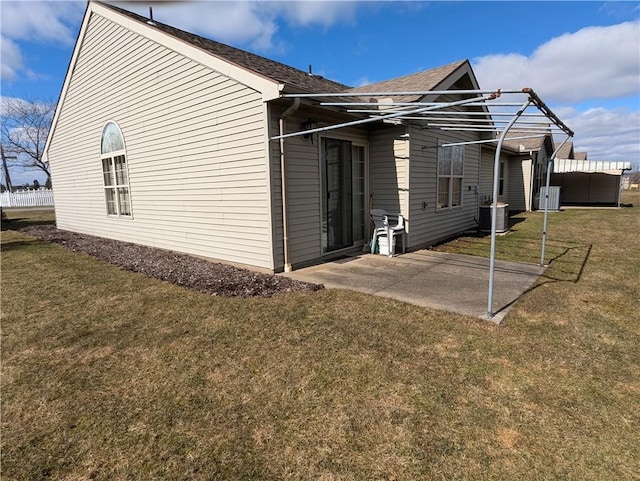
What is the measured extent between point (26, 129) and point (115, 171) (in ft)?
102

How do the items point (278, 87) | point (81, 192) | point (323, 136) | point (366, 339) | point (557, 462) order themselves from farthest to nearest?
point (81, 192) < point (323, 136) < point (278, 87) < point (366, 339) < point (557, 462)

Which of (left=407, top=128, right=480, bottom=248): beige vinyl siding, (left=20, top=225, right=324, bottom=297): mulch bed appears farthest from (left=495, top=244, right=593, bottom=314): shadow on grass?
(left=20, top=225, right=324, bottom=297): mulch bed

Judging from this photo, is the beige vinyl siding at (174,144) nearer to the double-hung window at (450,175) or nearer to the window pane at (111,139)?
the window pane at (111,139)

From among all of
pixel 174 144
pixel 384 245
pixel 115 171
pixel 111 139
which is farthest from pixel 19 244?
pixel 384 245

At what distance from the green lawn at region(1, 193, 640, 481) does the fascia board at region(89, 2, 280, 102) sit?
3319mm

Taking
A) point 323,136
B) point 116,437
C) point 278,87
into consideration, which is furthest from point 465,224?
point 116,437

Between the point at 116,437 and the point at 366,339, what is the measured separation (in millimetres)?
2282

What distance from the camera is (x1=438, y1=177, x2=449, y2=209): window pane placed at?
9.28m

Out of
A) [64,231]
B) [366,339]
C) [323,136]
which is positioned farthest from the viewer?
[64,231]

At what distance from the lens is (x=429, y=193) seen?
8.56 m

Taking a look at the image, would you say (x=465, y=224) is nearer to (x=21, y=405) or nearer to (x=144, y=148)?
(x=144, y=148)

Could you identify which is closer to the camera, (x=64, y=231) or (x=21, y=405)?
(x=21, y=405)

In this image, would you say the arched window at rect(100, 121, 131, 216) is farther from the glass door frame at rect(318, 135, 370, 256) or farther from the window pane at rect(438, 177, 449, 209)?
the window pane at rect(438, 177, 449, 209)

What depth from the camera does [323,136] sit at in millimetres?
6820
